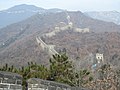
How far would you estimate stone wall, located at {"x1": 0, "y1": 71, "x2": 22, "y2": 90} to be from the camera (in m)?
6.14

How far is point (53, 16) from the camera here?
142750mm

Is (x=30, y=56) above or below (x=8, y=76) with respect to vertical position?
below

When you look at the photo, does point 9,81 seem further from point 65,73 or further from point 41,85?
point 65,73

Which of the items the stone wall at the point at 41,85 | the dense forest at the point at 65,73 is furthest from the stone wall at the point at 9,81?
the dense forest at the point at 65,73

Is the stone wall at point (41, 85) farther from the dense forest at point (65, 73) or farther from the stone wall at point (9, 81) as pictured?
the dense forest at point (65, 73)

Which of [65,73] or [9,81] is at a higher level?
[9,81]

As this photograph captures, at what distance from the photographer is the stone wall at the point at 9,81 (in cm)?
614

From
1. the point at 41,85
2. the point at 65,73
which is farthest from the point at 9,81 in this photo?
the point at 65,73

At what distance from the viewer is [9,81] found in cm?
636

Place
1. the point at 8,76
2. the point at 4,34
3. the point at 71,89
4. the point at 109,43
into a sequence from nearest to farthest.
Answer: the point at 8,76
the point at 71,89
the point at 109,43
the point at 4,34

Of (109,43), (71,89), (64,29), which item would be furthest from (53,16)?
(71,89)

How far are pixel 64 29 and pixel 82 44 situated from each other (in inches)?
740

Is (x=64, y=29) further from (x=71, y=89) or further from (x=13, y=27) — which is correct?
(x=71, y=89)

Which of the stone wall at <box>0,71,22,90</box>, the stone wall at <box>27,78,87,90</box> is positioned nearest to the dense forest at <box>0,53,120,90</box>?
the stone wall at <box>27,78,87,90</box>
